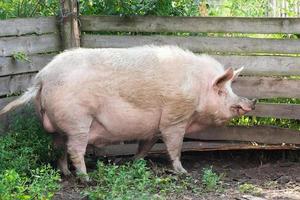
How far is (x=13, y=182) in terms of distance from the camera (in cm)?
520

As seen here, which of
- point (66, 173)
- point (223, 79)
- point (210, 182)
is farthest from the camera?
point (223, 79)

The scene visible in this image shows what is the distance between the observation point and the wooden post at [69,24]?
26.1 ft

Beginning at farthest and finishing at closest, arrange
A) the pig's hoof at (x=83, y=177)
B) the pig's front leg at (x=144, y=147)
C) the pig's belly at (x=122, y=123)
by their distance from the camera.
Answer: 1. the pig's front leg at (x=144, y=147)
2. the pig's belly at (x=122, y=123)
3. the pig's hoof at (x=83, y=177)

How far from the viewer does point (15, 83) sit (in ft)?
24.8

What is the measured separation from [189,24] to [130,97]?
1440mm

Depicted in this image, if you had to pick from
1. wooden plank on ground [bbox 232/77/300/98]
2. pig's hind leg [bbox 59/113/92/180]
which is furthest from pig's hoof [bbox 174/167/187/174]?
wooden plank on ground [bbox 232/77/300/98]

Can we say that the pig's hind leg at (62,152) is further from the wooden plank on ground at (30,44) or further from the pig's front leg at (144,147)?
the wooden plank on ground at (30,44)

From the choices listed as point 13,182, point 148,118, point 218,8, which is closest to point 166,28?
point 148,118

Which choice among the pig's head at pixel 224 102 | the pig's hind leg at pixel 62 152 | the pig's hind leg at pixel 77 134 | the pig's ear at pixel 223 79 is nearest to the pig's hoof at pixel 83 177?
the pig's hind leg at pixel 77 134

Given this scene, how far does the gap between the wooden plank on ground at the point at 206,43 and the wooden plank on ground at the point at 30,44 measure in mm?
407

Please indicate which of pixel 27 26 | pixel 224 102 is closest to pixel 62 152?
pixel 27 26

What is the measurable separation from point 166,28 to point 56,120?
6.62 ft

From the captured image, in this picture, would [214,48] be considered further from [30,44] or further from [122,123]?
[30,44]

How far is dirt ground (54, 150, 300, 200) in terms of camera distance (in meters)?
6.30
